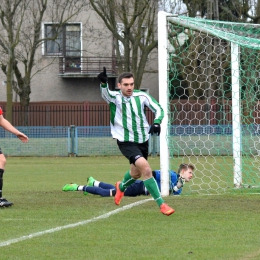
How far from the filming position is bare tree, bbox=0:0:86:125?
2966cm

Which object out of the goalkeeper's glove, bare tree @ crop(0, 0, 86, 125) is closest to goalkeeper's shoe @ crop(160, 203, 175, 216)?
the goalkeeper's glove

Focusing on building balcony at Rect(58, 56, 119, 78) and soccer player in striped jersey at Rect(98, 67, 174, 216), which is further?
building balcony at Rect(58, 56, 119, 78)

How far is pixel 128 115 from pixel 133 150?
495mm

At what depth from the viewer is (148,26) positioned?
1145 inches

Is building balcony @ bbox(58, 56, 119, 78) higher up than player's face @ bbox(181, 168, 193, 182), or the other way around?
building balcony @ bbox(58, 56, 119, 78)

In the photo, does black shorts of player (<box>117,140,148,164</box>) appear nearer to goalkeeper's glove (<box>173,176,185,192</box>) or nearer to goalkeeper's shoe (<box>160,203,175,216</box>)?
goalkeeper's shoe (<box>160,203,175,216</box>)

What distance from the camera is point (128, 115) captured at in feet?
29.3

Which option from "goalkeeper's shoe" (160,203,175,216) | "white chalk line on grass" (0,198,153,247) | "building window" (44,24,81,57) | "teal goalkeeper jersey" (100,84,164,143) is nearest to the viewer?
"white chalk line on grass" (0,198,153,247)

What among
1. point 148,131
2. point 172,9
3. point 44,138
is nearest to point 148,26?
point 172,9

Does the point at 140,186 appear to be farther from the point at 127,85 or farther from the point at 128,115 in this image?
the point at 127,85

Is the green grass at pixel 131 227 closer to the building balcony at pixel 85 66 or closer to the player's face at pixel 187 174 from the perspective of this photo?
the player's face at pixel 187 174

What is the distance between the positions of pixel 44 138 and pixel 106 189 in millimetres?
14458

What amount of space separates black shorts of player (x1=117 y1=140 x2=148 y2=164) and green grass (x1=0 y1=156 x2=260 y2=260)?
691 mm

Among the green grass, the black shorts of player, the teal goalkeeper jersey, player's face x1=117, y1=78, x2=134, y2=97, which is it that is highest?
player's face x1=117, y1=78, x2=134, y2=97
